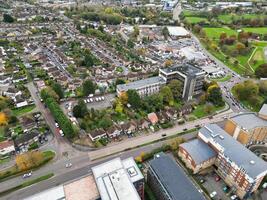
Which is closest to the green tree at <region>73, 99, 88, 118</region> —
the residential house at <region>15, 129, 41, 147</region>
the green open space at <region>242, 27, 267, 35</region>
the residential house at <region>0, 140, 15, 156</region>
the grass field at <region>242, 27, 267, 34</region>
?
the residential house at <region>15, 129, 41, 147</region>

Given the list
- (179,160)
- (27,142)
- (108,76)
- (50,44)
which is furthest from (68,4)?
(179,160)

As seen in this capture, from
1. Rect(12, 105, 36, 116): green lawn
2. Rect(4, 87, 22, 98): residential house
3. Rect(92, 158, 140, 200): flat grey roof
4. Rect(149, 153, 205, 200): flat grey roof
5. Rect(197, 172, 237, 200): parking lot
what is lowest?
Rect(197, 172, 237, 200): parking lot

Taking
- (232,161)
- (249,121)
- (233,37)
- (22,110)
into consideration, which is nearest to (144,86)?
(249,121)

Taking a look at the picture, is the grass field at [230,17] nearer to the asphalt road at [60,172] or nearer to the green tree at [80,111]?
the green tree at [80,111]

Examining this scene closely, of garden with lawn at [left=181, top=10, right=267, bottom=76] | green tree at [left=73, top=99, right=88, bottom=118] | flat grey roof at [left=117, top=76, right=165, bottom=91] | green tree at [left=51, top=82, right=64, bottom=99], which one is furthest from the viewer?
garden with lawn at [left=181, top=10, right=267, bottom=76]

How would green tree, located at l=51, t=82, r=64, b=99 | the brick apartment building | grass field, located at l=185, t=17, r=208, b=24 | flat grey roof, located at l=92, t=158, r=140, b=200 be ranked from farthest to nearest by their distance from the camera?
grass field, located at l=185, t=17, r=208, b=24, green tree, located at l=51, t=82, r=64, b=99, the brick apartment building, flat grey roof, located at l=92, t=158, r=140, b=200

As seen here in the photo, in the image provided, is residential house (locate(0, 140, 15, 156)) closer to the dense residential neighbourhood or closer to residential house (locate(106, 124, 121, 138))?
the dense residential neighbourhood

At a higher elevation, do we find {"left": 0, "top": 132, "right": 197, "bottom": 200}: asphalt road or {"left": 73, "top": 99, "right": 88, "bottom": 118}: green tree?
{"left": 73, "top": 99, "right": 88, "bottom": 118}: green tree
